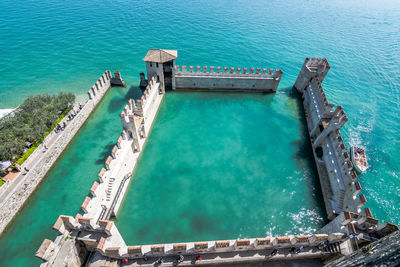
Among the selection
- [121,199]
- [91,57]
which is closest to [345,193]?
[121,199]

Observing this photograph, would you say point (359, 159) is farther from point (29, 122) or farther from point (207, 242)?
point (29, 122)

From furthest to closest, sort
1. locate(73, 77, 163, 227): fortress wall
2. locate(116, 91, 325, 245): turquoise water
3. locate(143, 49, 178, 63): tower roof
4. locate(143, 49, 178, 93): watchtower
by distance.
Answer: locate(143, 49, 178, 93): watchtower, locate(143, 49, 178, 63): tower roof, locate(116, 91, 325, 245): turquoise water, locate(73, 77, 163, 227): fortress wall

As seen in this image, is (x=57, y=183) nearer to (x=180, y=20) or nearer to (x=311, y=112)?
(x=311, y=112)

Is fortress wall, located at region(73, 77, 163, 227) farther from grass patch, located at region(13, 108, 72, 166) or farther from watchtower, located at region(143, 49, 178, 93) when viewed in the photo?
grass patch, located at region(13, 108, 72, 166)

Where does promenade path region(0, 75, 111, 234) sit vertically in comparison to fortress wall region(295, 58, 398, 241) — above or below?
below

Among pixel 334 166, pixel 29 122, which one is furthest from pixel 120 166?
pixel 334 166

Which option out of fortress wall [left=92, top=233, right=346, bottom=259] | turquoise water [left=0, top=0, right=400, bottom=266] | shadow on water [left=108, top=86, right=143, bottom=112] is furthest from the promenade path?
fortress wall [left=92, top=233, right=346, bottom=259]
